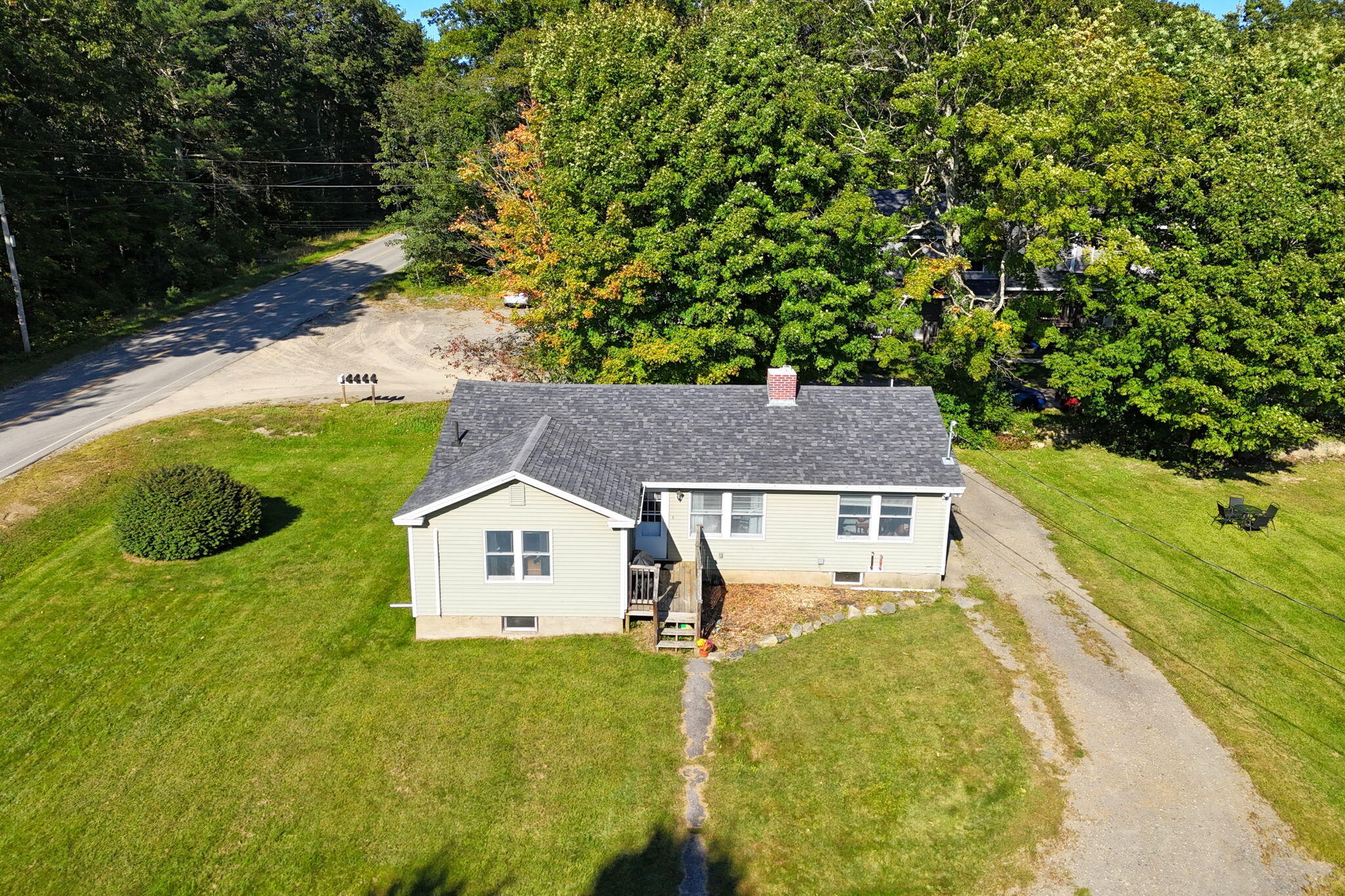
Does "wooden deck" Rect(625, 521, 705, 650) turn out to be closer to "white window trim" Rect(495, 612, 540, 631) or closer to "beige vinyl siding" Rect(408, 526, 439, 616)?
"white window trim" Rect(495, 612, 540, 631)

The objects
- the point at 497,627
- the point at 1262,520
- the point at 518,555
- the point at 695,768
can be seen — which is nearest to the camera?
the point at 695,768

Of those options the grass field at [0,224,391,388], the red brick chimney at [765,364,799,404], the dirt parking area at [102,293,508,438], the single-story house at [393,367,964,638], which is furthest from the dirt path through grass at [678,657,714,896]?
the grass field at [0,224,391,388]

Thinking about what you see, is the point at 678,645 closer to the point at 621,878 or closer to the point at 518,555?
the point at 518,555

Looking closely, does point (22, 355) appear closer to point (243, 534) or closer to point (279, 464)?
point (279, 464)

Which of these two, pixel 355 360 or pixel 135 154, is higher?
pixel 135 154

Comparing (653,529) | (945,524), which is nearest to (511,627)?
(653,529)

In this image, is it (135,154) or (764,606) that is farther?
(135,154)
